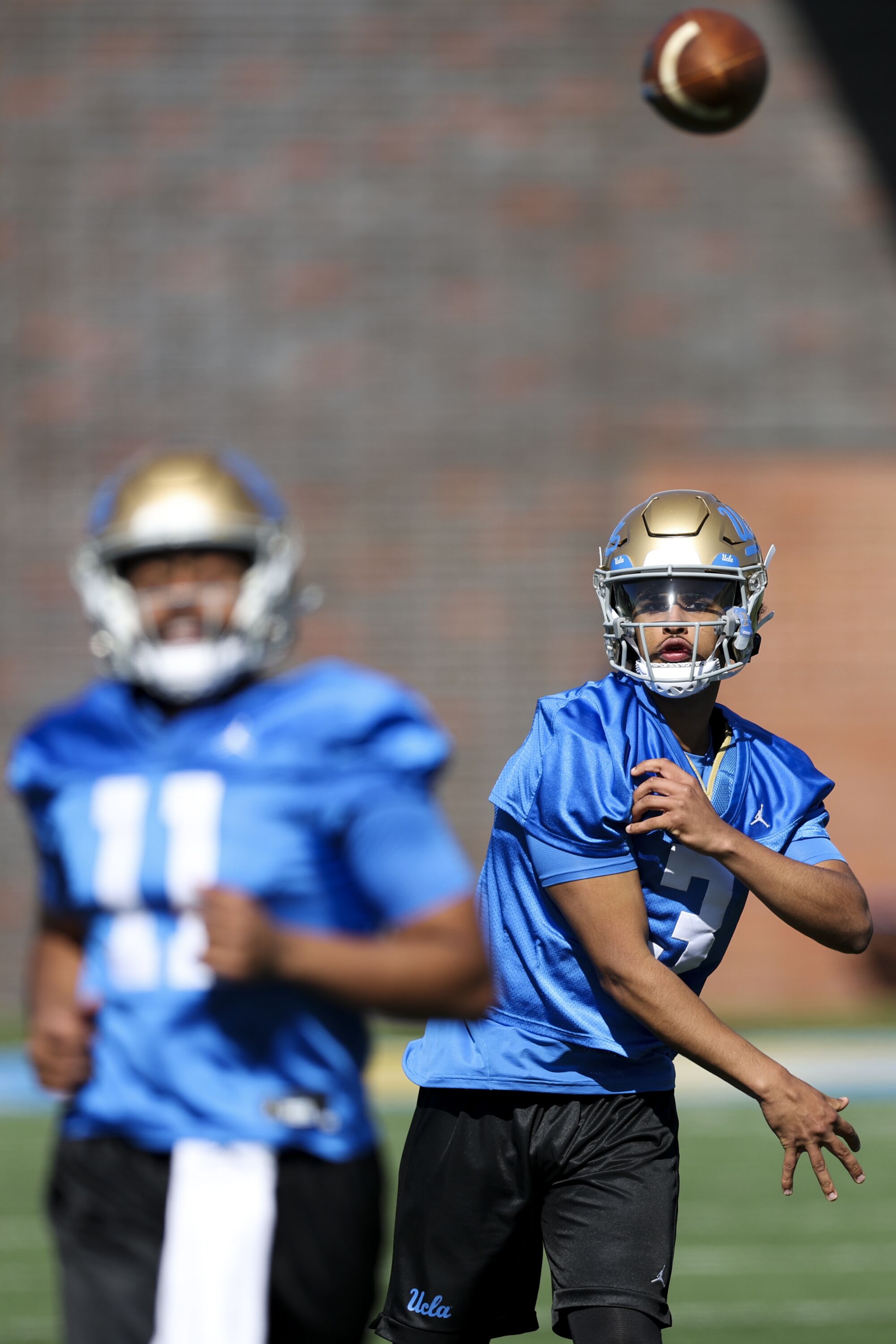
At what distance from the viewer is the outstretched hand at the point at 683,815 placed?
2.55 m

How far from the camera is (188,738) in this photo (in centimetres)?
192

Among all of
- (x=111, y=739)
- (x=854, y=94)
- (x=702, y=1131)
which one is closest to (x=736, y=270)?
(x=854, y=94)

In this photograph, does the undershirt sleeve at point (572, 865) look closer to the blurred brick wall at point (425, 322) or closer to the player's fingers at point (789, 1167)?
the player's fingers at point (789, 1167)

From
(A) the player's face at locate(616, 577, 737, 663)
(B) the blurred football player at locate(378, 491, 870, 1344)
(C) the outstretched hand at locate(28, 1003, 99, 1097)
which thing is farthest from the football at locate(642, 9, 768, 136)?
(C) the outstretched hand at locate(28, 1003, 99, 1097)

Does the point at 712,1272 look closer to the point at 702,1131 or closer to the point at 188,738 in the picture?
the point at 702,1131

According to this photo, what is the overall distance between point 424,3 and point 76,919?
10.2 m

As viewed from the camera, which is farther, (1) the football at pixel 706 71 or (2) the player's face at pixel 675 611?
(1) the football at pixel 706 71

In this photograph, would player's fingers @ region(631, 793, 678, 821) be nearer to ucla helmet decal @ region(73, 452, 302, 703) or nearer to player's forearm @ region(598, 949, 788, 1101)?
player's forearm @ region(598, 949, 788, 1101)

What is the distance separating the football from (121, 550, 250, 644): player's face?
3.26m

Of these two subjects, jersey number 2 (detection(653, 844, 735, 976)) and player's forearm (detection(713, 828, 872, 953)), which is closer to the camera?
player's forearm (detection(713, 828, 872, 953))

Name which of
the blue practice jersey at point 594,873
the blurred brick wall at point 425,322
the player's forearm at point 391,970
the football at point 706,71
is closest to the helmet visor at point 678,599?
the blue practice jersey at point 594,873

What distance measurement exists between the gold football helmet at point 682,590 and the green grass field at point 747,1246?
2656 millimetres

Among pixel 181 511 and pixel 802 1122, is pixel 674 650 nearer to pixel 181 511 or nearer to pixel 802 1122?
pixel 802 1122

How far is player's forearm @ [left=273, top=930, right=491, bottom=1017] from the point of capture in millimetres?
1797
